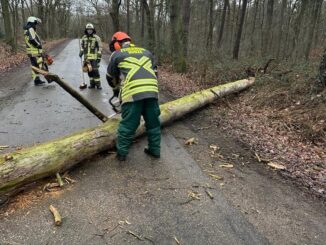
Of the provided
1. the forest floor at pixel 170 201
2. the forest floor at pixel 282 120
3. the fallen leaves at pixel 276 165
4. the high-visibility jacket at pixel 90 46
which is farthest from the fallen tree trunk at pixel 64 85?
the high-visibility jacket at pixel 90 46

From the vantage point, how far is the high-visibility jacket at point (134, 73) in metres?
4.99

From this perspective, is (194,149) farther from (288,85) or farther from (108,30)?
(108,30)

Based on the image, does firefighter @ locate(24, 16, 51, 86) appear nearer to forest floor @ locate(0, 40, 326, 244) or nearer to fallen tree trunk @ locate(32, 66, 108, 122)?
forest floor @ locate(0, 40, 326, 244)

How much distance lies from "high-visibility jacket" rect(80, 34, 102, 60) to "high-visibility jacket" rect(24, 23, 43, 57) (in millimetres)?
1423

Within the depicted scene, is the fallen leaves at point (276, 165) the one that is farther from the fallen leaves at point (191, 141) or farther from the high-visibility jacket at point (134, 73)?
the high-visibility jacket at point (134, 73)

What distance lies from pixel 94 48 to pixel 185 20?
536 cm

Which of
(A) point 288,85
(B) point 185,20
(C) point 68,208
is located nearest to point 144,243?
(C) point 68,208

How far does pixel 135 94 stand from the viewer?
495 centimetres

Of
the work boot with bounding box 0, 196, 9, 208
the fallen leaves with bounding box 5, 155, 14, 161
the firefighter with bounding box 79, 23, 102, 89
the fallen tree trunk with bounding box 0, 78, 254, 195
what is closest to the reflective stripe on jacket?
the firefighter with bounding box 79, 23, 102, 89

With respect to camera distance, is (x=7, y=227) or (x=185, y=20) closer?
(x=7, y=227)

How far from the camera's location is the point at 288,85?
8.97 m

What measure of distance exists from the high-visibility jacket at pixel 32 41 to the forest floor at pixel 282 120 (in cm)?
422

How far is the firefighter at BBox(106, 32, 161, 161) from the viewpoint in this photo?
500 centimetres

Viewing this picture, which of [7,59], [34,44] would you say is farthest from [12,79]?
[7,59]
